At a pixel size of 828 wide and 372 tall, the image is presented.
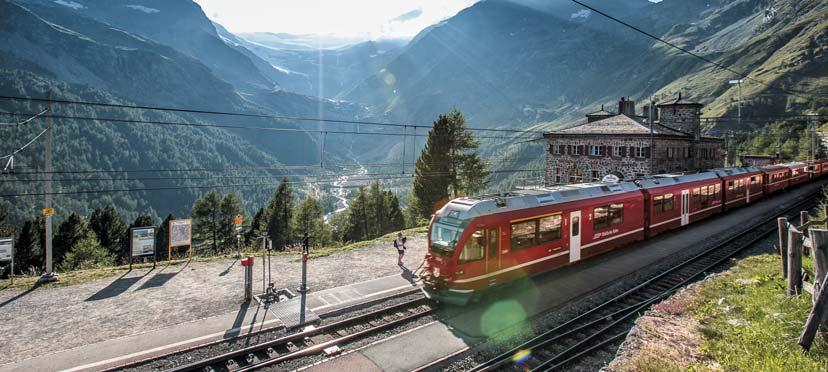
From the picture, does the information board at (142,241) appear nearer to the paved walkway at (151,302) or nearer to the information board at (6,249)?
the paved walkway at (151,302)

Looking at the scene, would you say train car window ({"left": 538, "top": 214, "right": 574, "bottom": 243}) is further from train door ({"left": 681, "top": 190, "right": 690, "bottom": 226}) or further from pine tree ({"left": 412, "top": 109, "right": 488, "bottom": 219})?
pine tree ({"left": 412, "top": 109, "right": 488, "bottom": 219})

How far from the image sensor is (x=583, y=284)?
53.5ft

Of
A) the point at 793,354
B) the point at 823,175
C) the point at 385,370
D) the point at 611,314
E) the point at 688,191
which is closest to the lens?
the point at 793,354

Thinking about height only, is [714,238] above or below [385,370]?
above

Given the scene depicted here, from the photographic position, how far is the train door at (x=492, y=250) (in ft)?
46.7

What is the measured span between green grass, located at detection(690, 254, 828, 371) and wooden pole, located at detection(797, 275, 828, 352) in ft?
0.47

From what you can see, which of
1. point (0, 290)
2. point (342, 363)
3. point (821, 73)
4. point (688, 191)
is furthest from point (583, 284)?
point (821, 73)

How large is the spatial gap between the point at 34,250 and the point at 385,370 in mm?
61797

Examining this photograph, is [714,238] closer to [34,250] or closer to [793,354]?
[793,354]

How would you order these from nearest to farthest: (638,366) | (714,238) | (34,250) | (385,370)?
1. (638,366)
2. (385,370)
3. (714,238)
4. (34,250)

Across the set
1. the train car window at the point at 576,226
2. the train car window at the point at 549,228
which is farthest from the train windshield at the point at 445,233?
the train car window at the point at 576,226

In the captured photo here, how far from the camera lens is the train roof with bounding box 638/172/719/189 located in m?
23.0

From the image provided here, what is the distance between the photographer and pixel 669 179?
2491 centimetres

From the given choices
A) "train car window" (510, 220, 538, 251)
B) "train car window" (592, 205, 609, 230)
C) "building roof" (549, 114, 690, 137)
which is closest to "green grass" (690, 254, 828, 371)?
"train car window" (592, 205, 609, 230)
